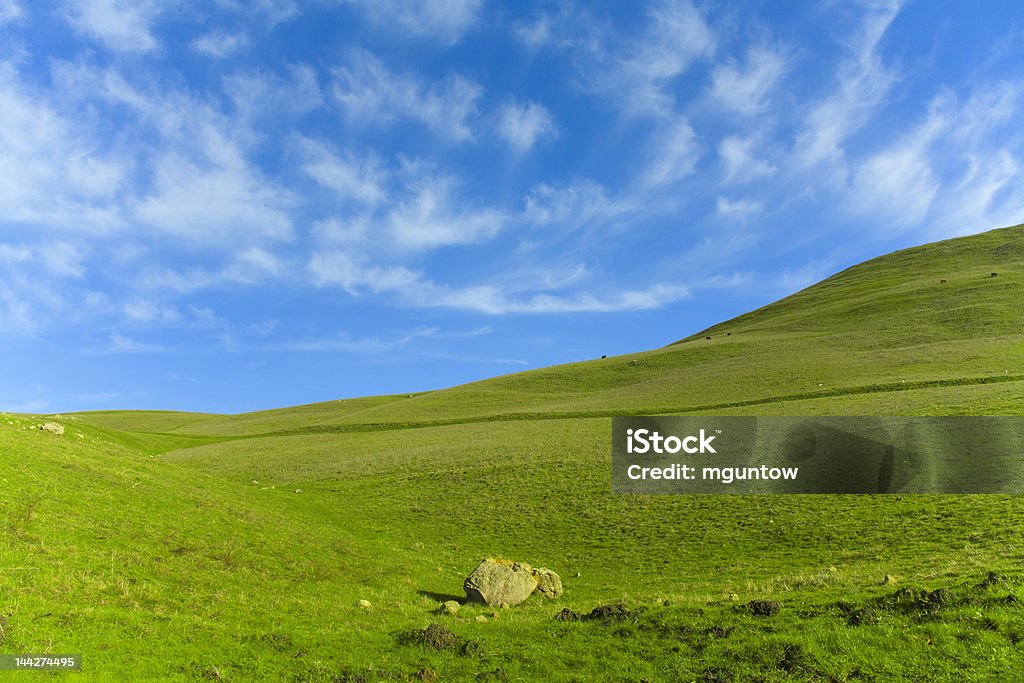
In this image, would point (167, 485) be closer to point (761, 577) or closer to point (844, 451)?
point (761, 577)

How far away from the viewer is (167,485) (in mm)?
33531

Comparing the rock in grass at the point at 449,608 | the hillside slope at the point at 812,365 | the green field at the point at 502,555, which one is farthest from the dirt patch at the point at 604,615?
the hillside slope at the point at 812,365

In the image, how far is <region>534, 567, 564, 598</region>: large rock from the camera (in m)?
24.3

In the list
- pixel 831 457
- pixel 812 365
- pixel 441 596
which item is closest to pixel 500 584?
pixel 441 596

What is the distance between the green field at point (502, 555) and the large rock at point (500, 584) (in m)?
0.62

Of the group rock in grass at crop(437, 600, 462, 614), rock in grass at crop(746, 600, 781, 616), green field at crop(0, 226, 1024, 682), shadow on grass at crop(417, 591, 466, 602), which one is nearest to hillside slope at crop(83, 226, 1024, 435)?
green field at crop(0, 226, 1024, 682)

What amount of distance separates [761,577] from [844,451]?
21729 mm

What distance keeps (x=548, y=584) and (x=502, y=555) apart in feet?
26.8

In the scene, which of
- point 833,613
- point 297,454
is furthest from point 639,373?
point 833,613

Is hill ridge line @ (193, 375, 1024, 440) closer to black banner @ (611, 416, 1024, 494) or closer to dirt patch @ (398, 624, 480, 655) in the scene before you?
black banner @ (611, 416, 1024, 494)

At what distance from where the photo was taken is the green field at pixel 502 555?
14.6 m

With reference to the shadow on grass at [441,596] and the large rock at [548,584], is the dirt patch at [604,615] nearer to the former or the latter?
the large rock at [548,584]

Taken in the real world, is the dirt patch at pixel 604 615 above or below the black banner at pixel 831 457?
below

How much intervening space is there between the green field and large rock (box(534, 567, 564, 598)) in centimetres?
102
